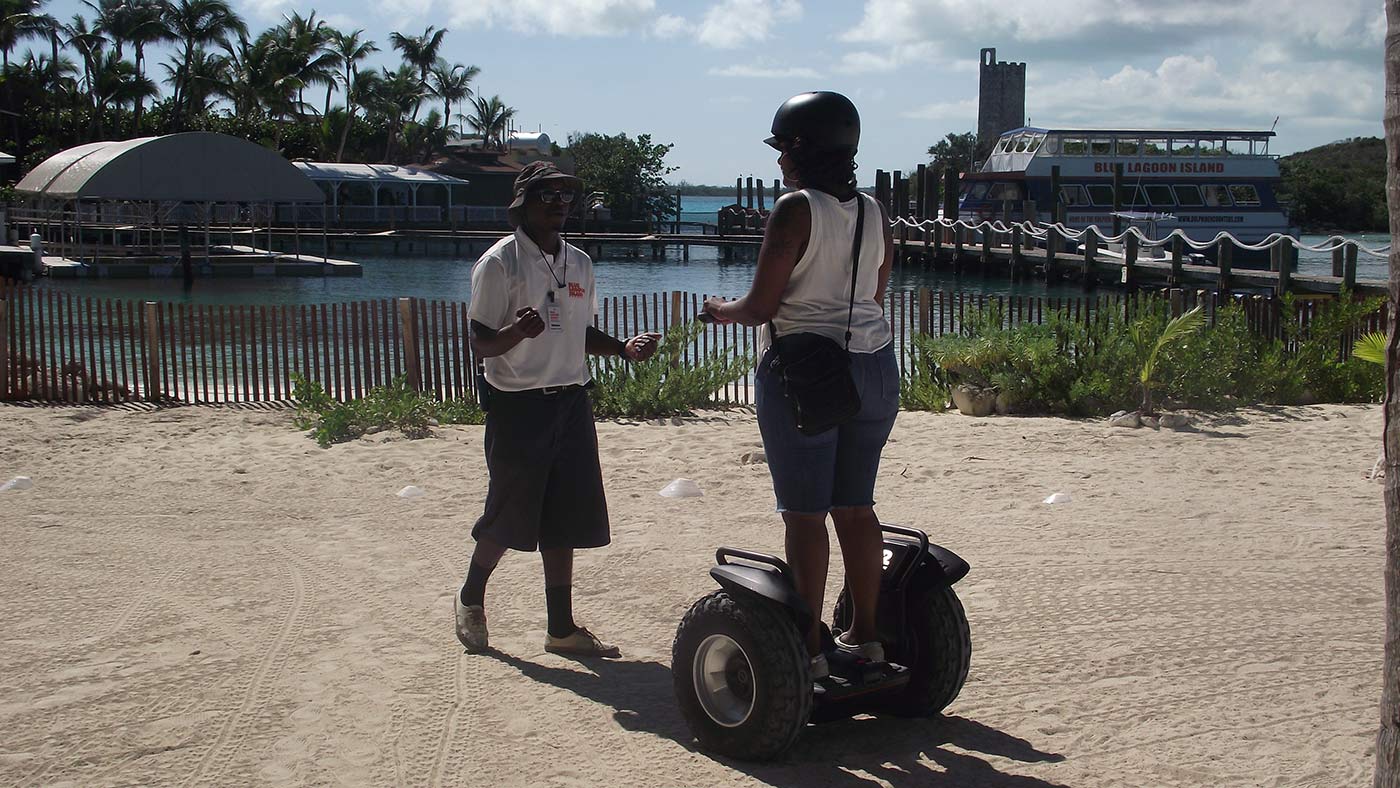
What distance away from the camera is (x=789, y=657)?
347cm

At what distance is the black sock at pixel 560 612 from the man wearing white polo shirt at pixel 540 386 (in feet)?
0.18

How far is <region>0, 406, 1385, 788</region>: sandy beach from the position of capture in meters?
3.71

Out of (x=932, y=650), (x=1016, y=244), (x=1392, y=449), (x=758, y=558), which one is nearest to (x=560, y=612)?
(x=758, y=558)

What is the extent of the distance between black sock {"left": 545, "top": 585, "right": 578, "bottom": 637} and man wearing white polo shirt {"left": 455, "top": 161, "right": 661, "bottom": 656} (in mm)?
55

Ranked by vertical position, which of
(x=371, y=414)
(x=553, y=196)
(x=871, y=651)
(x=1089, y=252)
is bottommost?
(x=371, y=414)

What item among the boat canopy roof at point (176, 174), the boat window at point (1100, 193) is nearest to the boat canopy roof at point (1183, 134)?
the boat window at point (1100, 193)

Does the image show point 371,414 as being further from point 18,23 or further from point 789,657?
point 18,23

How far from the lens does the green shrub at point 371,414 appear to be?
9.73 metres

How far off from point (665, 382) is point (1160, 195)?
128 ft

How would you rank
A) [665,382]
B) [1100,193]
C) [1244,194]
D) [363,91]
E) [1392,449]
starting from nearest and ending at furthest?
[1392,449] < [665,382] < [1244,194] < [1100,193] < [363,91]

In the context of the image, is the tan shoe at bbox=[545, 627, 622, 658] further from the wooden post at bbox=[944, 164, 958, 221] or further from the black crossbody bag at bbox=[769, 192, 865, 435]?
the wooden post at bbox=[944, 164, 958, 221]

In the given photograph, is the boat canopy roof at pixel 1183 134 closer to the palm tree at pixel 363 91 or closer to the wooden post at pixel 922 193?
the wooden post at pixel 922 193

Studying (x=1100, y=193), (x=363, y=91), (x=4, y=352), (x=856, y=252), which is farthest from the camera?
(x=363, y=91)

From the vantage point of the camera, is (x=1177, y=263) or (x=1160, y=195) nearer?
(x=1177, y=263)
